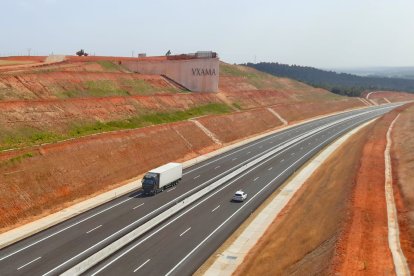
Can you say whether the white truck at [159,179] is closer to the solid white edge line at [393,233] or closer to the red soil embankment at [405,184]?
the solid white edge line at [393,233]

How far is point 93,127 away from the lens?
2458 inches

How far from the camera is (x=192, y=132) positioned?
253ft

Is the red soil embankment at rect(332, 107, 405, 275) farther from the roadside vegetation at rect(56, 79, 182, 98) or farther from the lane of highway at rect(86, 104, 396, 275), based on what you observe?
the roadside vegetation at rect(56, 79, 182, 98)

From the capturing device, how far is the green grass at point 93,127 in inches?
1923

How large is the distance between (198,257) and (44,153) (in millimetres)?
23633

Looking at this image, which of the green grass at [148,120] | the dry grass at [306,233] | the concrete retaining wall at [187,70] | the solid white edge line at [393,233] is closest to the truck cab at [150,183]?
the dry grass at [306,233]

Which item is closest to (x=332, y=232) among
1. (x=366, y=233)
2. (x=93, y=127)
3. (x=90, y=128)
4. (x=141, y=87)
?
(x=366, y=233)

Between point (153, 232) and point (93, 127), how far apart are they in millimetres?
30602

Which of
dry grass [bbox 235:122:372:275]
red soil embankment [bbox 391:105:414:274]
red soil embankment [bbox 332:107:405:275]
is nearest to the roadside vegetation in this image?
dry grass [bbox 235:122:372:275]

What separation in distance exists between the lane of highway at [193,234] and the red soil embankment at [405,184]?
14.1 metres

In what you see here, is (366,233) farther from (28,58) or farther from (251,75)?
(251,75)

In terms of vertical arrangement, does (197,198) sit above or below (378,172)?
below

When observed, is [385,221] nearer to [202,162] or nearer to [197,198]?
[197,198]

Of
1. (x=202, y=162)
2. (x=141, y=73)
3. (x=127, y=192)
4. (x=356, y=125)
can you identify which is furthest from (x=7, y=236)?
(x=356, y=125)
